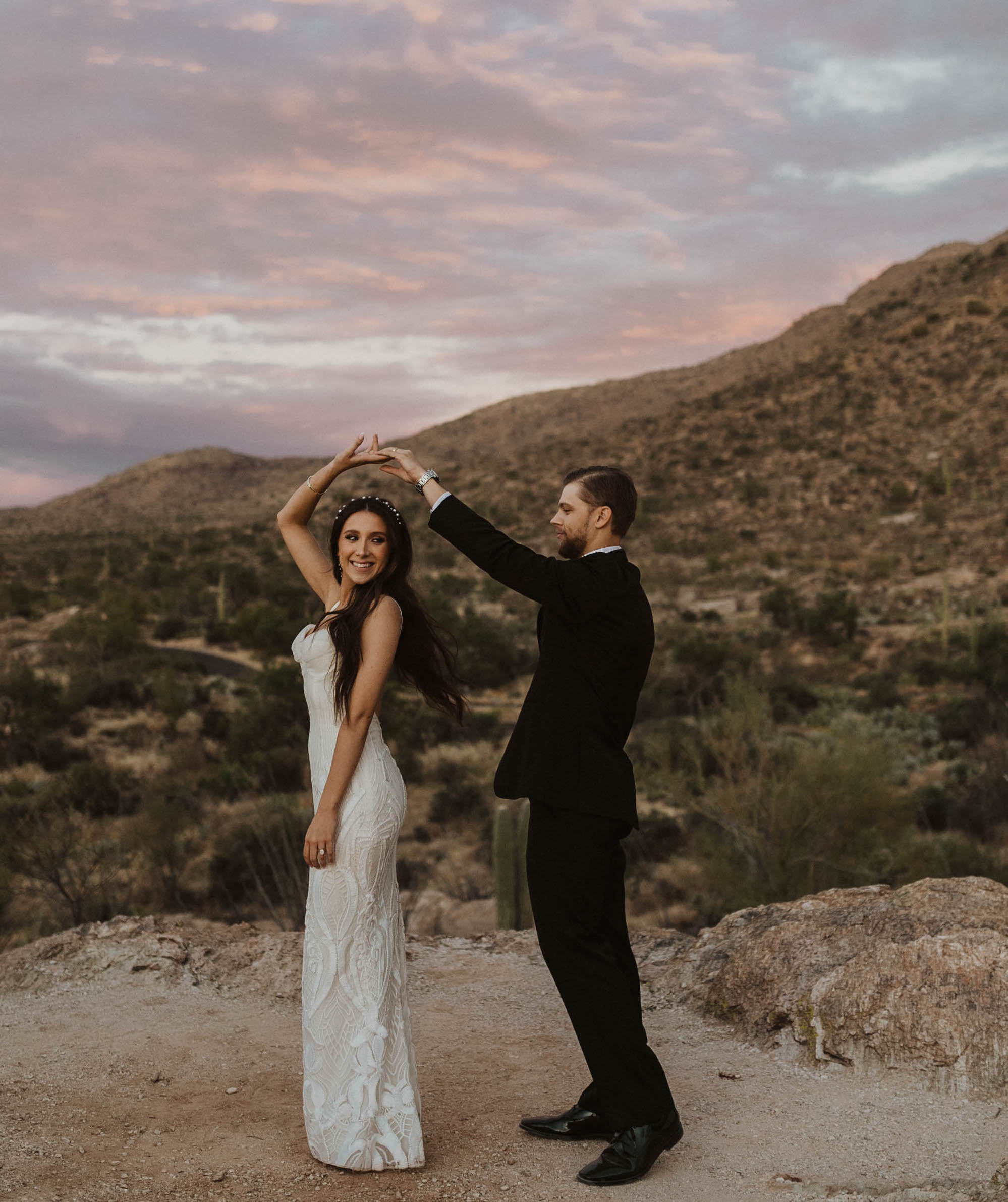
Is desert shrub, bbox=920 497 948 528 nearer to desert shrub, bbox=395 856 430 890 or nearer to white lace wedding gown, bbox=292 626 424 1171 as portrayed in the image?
desert shrub, bbox=395 856 430 890

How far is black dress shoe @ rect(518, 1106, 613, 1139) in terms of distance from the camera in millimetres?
3963

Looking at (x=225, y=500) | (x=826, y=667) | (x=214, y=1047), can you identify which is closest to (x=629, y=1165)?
(x=214, y=1047)

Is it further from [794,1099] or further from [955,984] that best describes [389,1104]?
[955,984]

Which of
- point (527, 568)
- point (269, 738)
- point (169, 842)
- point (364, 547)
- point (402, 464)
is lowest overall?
point (169, 842)

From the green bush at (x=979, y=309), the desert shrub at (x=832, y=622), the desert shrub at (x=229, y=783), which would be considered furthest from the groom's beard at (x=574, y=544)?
the green bush at (x=979, y=309)

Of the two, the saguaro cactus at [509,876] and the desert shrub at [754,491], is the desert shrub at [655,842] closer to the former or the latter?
the saguaro cactus at [509,876]

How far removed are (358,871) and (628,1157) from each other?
4.43 ft

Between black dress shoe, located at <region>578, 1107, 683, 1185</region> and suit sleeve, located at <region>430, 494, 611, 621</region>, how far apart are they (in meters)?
1.83

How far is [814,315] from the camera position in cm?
7012

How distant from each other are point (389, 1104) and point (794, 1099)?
6.08 feet

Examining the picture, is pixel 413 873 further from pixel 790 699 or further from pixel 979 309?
pixel 979 309

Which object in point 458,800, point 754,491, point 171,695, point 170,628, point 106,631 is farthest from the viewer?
point 754,491

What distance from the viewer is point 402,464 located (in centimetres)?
355

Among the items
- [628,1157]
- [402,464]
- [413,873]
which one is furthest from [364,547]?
[413,873]
